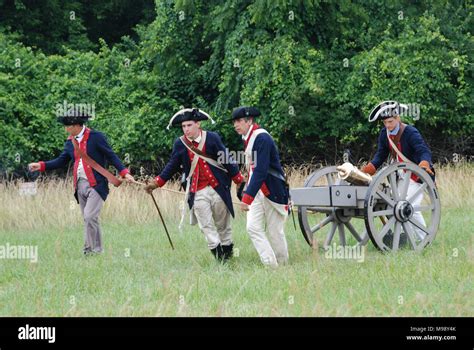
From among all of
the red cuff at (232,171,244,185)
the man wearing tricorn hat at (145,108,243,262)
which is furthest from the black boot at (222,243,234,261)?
the red cuff at (232,171,244,185)

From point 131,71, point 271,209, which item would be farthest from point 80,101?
point 271,209

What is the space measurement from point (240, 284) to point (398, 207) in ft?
7.76

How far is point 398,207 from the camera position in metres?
9.38

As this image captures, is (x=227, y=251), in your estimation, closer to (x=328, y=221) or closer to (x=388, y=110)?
(x=328, y=221)

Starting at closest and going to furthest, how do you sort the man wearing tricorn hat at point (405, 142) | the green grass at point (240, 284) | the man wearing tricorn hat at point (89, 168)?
1. the green grass at point (240, 284)
2. the man wearing tricorn hat at point (405, 142)
3. the man wearing tricorn hat at point (89, 168)

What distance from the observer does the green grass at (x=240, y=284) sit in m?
6.79

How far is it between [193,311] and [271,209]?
2.47 m

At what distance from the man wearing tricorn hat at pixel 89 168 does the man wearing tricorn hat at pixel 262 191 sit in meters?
1.93

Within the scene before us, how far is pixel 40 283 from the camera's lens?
27.6 feet

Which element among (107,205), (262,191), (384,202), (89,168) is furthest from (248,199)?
(107,205)

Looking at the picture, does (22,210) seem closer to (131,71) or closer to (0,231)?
(0,231)

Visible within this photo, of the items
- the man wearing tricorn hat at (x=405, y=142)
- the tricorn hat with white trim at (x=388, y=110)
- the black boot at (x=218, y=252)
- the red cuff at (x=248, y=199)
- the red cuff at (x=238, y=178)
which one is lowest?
the black boot at (x=218, y=252)

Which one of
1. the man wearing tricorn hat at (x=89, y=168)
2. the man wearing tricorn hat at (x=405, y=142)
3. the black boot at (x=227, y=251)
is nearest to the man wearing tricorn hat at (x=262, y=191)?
the black boot at (x=227, y=251)

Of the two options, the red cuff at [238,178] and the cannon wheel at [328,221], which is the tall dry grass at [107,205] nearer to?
the cannon wheel at [328,221]
